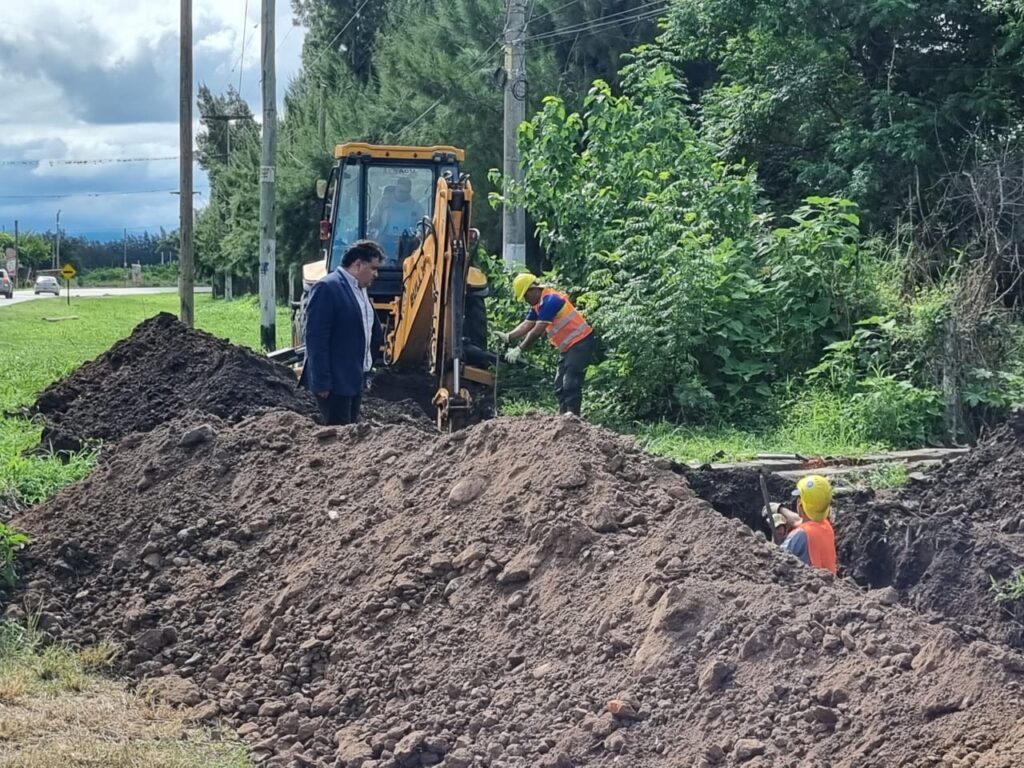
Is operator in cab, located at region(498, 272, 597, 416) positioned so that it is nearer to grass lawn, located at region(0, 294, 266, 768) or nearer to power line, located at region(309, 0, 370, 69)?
grass lawn, located at region(0, 294, 266, 768)

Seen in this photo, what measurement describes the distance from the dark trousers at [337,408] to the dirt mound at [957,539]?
3420 mm

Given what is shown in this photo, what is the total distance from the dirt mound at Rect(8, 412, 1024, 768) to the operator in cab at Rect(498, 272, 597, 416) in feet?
13.4

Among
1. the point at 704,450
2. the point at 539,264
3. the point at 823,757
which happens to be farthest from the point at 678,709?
the point at 539,264

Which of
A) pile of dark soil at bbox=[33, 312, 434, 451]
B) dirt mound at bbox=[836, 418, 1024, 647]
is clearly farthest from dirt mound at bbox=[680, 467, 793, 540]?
pile of dark soil at bbox=[33, 312, 434, 451]

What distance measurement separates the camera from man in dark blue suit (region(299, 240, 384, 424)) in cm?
820

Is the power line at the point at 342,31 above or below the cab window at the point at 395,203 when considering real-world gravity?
above

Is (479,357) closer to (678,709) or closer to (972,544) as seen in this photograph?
(972,544)

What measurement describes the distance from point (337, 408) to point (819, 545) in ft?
12.6

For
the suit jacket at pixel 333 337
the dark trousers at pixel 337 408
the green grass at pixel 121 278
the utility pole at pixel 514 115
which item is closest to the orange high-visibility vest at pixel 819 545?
the suit jacket at pixel 333 337

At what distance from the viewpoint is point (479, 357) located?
12938 millimetres

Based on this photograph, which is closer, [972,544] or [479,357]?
[972,544]

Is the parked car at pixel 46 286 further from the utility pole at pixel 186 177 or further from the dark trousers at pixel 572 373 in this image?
the dark trousers at pixel 572 373

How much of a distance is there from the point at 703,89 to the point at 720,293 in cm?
924

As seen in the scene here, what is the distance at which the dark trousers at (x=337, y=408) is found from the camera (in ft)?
28.2
